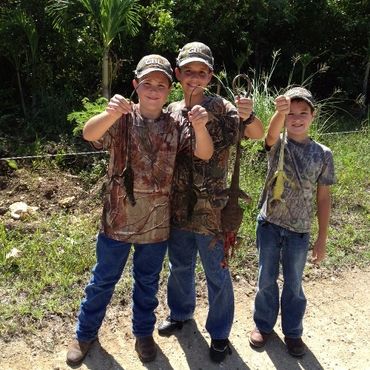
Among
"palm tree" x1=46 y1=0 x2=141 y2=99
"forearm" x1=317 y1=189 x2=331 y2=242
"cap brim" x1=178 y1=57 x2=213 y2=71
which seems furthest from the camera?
"palm tree" x1=46 y1=0 x2=141 y2=99

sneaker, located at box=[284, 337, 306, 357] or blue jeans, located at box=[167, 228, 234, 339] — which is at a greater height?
blue jeans, located at box=[167, 228, 234, 339]

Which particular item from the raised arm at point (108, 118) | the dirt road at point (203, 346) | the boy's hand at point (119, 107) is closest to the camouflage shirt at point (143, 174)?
the raised arm at point (108, 118)

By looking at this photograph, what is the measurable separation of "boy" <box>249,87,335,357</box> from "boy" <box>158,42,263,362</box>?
30 cm

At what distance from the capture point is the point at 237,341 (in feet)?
11.0

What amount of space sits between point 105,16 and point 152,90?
385cm

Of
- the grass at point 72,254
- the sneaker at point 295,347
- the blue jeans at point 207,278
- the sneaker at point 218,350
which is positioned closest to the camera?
the blue jeans at point 207,278

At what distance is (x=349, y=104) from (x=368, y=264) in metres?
6.60

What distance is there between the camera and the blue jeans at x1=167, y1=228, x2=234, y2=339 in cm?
286

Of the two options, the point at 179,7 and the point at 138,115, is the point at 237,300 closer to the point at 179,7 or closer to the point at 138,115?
the point at 138,115

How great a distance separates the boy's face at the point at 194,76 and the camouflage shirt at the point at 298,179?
626mm

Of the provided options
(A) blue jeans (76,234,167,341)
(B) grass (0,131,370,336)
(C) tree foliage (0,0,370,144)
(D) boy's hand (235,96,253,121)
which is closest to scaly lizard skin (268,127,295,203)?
(D) boy's hand (235,96,253,121)

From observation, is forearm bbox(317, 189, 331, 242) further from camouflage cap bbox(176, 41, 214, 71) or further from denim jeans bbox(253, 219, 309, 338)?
→ camouflage cap bbox(176, 41, 214, 71)

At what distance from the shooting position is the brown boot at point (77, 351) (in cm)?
298

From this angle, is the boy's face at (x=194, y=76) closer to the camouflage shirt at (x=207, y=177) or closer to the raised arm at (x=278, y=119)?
the camouflage shirt at (x=207, y=177)
